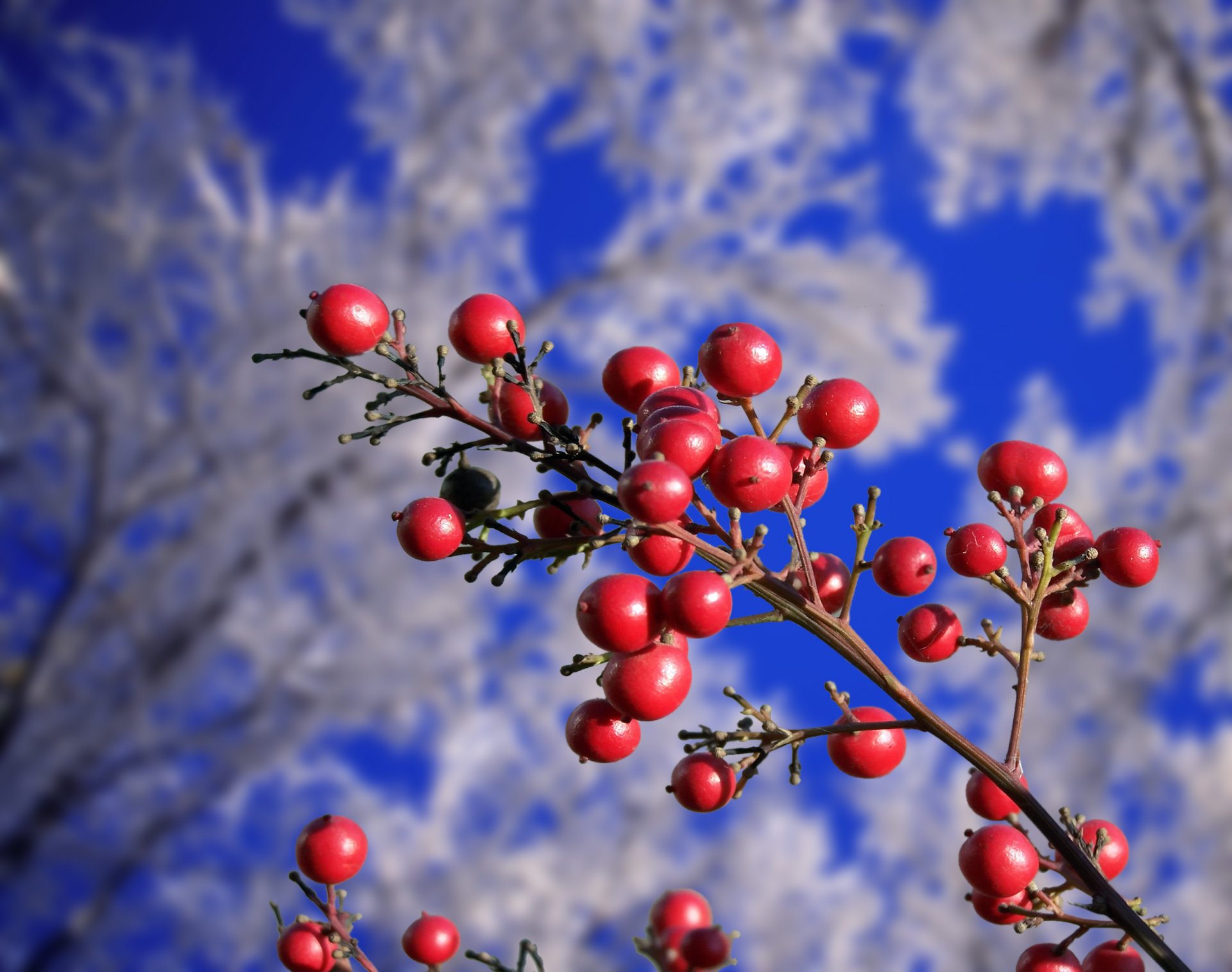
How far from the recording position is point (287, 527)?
16.8ft

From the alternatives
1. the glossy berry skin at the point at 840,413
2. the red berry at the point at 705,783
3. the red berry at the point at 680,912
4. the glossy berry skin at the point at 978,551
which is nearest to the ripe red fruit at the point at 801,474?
the glossy berry skin at the point at 840,413

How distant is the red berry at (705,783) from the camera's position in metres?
0.86

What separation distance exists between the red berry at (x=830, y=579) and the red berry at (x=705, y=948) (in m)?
0.34

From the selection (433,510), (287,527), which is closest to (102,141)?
(287,527)

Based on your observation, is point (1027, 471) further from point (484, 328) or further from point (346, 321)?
point (346, 321)

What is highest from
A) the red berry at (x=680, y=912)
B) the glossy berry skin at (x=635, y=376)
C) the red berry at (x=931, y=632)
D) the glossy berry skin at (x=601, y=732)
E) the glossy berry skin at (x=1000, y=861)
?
the glossy berry skin at (x=635, y=376)

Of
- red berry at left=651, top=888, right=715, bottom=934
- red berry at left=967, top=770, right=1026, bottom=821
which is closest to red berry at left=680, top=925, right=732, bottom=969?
red berry at left=651, top=888, right=715, bottom=934

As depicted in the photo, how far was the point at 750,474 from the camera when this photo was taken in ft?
2.57

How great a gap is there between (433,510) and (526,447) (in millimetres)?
90

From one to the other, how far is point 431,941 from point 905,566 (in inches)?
20.9

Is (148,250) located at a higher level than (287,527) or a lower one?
higher

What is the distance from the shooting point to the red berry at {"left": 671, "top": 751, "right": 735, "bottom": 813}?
860 millimetres

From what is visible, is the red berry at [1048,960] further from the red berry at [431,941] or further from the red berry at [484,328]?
the red berry at [484,328]

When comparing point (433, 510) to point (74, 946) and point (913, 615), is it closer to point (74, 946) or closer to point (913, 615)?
point (913, 615)
